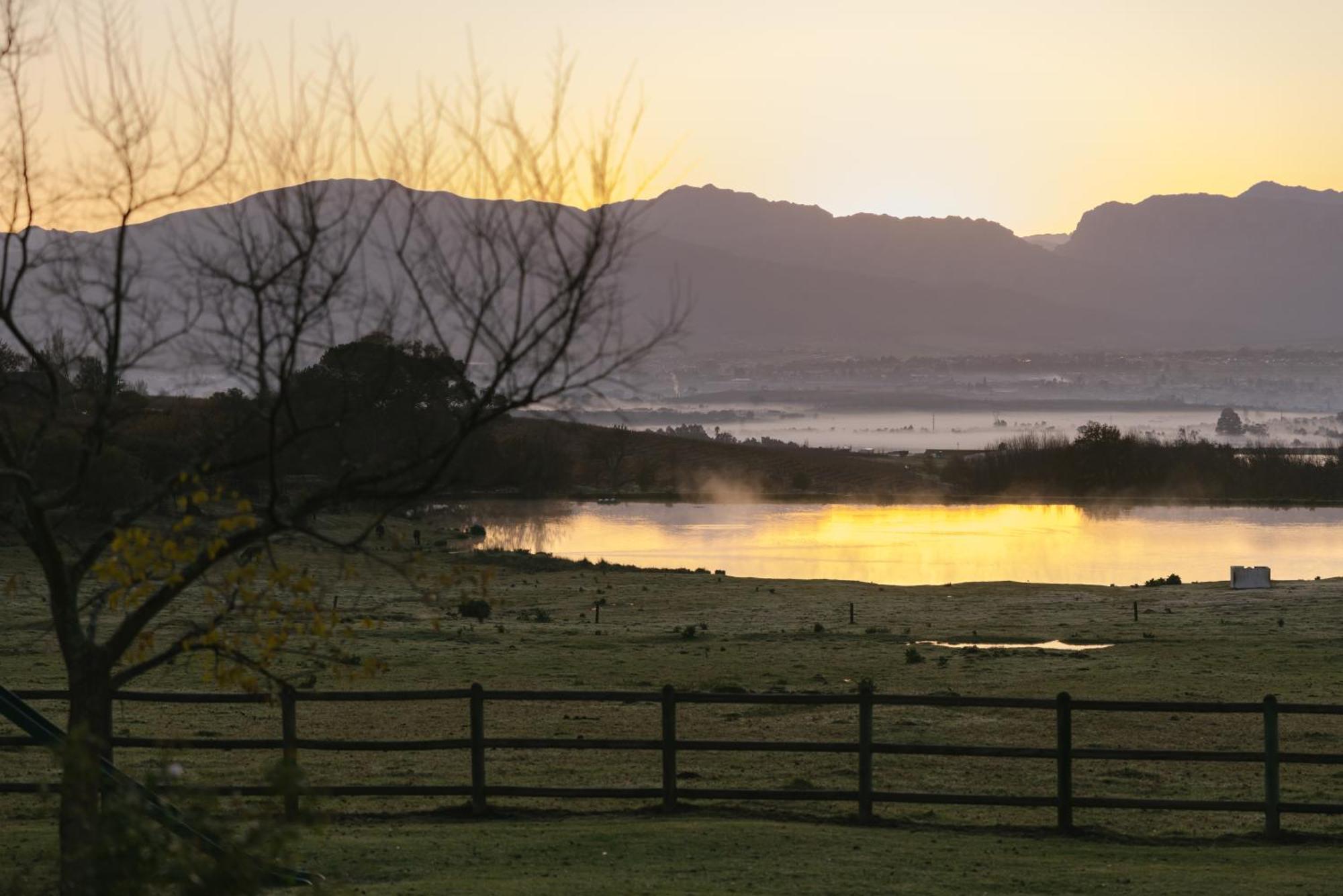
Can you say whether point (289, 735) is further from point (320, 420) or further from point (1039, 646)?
point (1039, 646)

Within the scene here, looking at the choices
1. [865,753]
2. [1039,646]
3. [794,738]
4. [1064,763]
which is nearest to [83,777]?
[865,753]

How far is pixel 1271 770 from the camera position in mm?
16125

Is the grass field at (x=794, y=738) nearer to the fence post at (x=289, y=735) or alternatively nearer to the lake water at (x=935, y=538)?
the fence post at (x=289, y=735)

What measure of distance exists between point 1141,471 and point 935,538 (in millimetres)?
47434

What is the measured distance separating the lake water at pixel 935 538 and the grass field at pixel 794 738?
20133mm

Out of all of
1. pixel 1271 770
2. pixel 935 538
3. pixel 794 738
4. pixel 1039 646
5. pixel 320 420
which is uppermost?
pixel 320 420

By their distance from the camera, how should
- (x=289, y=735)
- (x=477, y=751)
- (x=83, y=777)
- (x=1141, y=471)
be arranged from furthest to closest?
(x=1141, y=471)
(x=477, y=751)
(x=289, y=735)
(x=83, y=777)

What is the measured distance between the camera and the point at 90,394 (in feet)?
43.7

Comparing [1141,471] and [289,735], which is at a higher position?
[1141,471]

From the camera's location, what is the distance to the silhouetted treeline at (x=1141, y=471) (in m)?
129

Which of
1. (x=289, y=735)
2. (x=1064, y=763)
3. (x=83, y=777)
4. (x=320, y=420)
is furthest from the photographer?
(x=1064, y=763)

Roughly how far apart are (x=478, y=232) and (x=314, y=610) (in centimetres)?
324

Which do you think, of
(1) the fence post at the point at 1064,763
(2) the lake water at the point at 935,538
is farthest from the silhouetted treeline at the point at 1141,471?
(1) the fence post at the point at 1064,763

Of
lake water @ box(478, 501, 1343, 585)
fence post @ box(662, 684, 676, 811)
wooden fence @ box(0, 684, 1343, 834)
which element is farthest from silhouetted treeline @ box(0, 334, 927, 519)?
lake water @ box(478, 501, 1343, 585)
